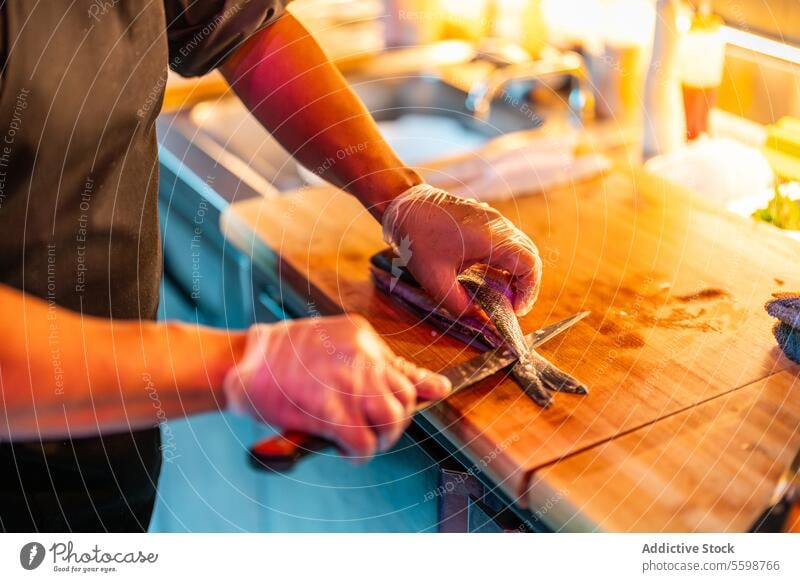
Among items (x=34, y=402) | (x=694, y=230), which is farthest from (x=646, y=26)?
(x=34, y=402)

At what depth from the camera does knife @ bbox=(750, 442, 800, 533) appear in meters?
0.60

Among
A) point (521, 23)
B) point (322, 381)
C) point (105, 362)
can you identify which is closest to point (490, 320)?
point (322, 381)

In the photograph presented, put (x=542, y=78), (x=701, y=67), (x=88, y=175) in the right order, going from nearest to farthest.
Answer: (x=88, y=175), (x=701, y=67), (x=542, y=78)

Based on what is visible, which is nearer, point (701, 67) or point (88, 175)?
point (88, 175)

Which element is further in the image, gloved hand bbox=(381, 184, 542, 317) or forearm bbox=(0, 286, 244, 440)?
gloved hand bbox=(381, 184, 542, 317)

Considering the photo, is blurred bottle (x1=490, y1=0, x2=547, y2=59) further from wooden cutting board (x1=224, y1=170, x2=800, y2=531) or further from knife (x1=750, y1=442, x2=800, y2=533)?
knife (x1=750, y1=442, x2=800, y2=533)

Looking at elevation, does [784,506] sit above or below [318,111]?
below

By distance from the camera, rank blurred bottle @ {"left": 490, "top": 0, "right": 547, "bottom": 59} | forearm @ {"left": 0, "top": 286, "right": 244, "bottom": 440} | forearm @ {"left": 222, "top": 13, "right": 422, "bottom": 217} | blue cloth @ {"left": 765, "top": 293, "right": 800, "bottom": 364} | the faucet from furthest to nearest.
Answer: blurred bottle @ {"left": 490, "top": 0, "right": 547, "bottom": 59}
the faucet
forearm @ {"left": 222, "top": 13, "right": 422, "bottom": 217}
blue cloth @ {"left": 765, "top": 293, "right": 800, "bottom": 364}
forearm @ {"left": 0, "top": 286, "right": 244, "bottom": 440}

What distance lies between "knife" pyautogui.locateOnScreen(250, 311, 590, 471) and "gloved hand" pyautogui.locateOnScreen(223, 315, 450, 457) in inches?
1.1

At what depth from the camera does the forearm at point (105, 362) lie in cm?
58

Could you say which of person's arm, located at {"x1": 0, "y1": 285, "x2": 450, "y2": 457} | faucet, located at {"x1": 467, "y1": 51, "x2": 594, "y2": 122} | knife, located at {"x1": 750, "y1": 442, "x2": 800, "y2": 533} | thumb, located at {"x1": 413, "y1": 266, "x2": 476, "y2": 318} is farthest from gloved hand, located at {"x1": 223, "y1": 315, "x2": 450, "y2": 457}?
faucet, located at {"x1": 467, "y1": 51, "x2": 594, "y2": 122}

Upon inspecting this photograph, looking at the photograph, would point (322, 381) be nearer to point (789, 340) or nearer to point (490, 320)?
point (490, 320)

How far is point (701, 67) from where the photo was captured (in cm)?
115

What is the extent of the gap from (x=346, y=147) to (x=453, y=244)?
158 mm
